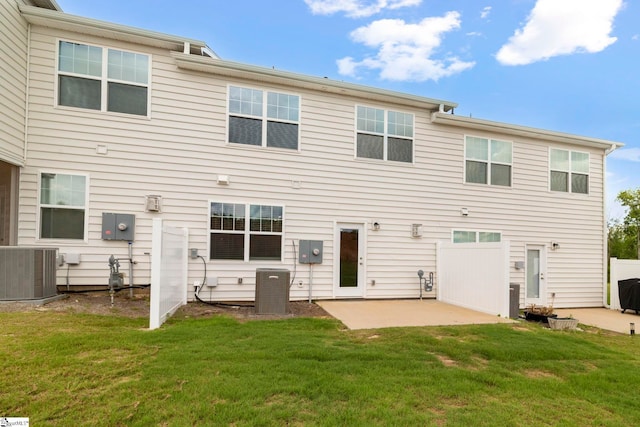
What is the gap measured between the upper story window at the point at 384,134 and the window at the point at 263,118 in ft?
5.42

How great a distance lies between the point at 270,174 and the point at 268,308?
3061 millimetres

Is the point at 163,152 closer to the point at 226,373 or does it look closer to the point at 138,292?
the point at 138,292

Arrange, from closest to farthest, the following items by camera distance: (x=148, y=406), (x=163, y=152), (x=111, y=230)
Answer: (x=148, y=406), (x=111, y=230), (x=163, y=152)

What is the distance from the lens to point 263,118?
7.89m

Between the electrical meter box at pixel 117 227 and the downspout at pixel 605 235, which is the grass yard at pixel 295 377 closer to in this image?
the electrical meter box at pixel 117 227

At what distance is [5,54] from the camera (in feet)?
19.6

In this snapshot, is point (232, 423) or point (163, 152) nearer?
point (232, 423)

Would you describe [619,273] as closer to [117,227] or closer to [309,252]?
[309,252]

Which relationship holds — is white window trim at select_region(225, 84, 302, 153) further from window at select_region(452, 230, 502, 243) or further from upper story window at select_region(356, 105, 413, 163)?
window at select_region(452, 230, 502, 243)

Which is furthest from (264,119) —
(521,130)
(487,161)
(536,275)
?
(536,275)

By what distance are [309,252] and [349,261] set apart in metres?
1.12

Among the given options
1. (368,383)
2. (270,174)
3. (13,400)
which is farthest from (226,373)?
(270,174)

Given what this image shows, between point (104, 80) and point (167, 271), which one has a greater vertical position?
point (104, 80)

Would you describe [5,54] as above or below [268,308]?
above
